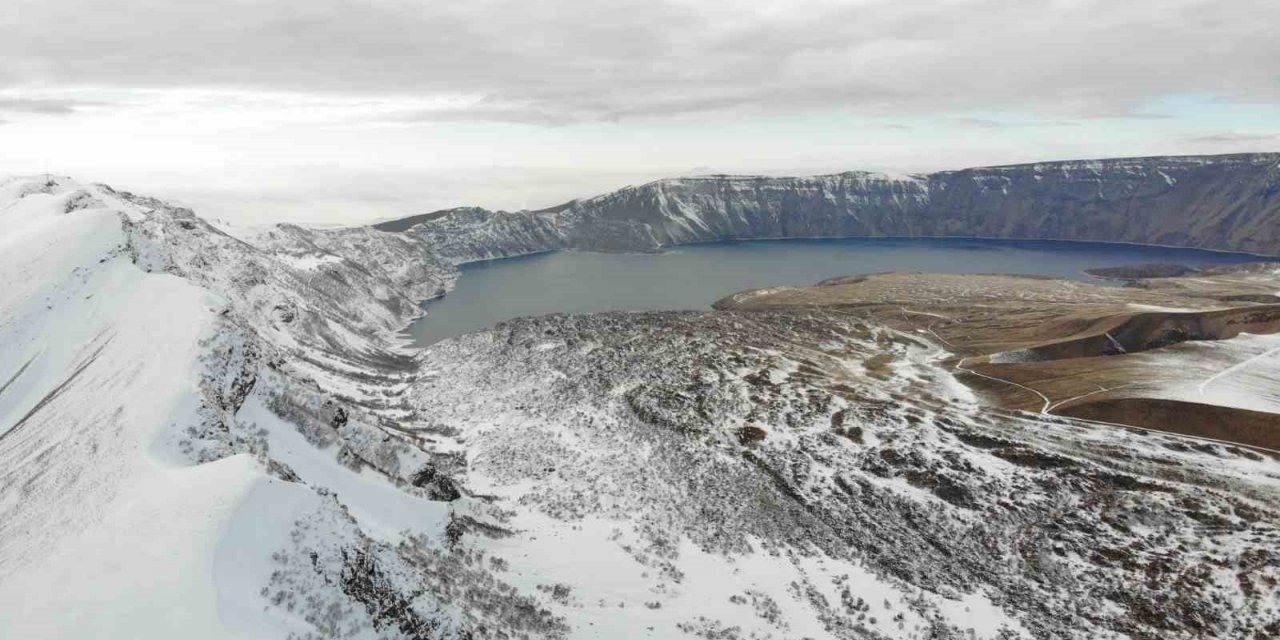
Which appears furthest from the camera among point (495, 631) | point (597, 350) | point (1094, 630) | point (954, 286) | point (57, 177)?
point (954, 286)

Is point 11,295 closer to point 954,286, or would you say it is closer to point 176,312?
point 176,312

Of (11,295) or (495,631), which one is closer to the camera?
(495,631)

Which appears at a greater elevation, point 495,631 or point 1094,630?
point 495,631

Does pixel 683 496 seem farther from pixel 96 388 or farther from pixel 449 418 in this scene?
pixel 96 388

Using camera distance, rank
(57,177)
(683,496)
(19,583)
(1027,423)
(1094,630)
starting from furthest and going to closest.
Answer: (57,177), (1027,423), (683,496), (1094,630), (19,583)

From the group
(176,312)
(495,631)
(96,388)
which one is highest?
(176,312)

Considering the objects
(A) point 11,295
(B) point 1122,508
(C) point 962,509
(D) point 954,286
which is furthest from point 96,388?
(D) point 954,286
